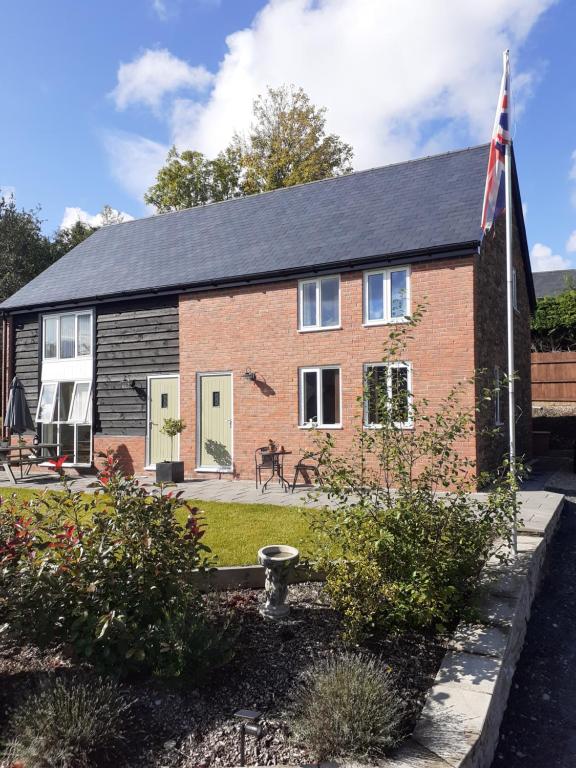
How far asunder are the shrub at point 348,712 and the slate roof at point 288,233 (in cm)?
931

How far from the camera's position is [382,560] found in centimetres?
449

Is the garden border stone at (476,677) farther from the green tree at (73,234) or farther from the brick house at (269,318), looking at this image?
the green tree at (73,234)

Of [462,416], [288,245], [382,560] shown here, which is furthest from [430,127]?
[382,560]

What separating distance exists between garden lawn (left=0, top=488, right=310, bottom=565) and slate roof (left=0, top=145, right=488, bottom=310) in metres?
6.02

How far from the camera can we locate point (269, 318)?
44.1 feet


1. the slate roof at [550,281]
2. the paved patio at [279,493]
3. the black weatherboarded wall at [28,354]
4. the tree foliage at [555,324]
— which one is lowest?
the paved patio at [279,493]

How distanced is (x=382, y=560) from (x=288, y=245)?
35.3 ft

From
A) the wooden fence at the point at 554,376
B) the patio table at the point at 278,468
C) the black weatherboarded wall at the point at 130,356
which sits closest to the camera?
the patio table at the point at 278,468

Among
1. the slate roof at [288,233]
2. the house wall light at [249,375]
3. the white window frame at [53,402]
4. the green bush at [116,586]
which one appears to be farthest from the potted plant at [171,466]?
the green bush at [116,586]

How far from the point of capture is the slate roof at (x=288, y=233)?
12422 millimetres

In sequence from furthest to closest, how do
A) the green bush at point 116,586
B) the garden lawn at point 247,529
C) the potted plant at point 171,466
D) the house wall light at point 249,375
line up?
the house wall light at point 249,375, the potted plant at point 171,466, the garden lawn at point 247,529, the green bush at point 116,586

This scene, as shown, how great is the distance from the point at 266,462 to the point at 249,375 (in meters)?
2.18

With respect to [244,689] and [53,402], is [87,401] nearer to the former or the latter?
[53,402]

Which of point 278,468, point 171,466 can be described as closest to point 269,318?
point 278,468
